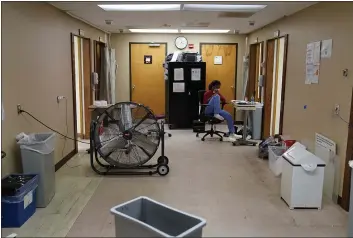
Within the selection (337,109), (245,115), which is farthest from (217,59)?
(337,109)

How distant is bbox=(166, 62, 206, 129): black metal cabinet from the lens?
7156mm

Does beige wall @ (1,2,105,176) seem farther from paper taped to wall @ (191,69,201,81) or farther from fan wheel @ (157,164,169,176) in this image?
paper taped to wall @ (191,69,201,81)

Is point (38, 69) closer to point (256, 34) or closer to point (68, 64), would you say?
point (68, 64)

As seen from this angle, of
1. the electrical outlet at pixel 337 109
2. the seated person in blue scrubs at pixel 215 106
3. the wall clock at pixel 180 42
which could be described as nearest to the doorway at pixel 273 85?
the seated person in blue scrubs at pixel 215 106

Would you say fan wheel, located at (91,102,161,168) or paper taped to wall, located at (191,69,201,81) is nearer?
fan wheel, located at (91,102,161,168)

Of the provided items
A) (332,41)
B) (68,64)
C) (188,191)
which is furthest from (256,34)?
(188,191)

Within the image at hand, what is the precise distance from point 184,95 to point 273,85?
2006mm

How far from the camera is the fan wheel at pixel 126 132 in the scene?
3.99 meters

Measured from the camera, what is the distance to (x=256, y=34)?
6.95 meters

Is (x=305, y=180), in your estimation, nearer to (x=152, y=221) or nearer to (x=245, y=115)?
(x=152, y=221)

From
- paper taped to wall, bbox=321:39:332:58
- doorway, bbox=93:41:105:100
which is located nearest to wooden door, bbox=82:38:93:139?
doorway, bbox=93:41:105:100

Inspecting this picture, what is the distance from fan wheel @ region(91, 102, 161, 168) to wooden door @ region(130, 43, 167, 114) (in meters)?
4.10

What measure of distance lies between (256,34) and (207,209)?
4780 millimetres

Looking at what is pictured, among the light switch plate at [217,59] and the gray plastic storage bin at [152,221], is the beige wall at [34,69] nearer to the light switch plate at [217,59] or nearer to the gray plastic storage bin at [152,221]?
the gray plastic storage bin at [152,221]
